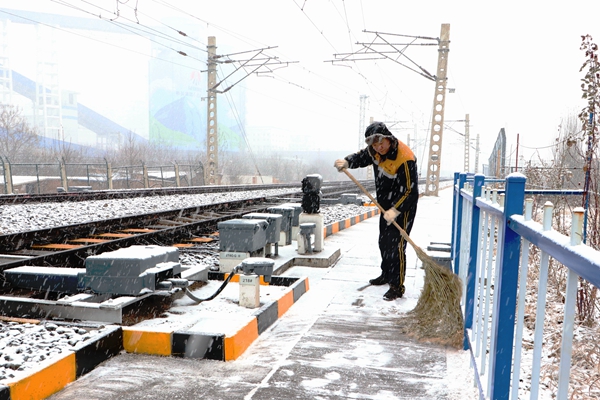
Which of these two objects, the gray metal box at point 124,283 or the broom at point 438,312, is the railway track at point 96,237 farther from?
the broom at point 438,312

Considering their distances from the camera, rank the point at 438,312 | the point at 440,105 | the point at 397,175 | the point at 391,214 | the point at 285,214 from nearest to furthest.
→ the point at 438,312 → the point at 391,214 → the point at 397,175 → the point at 285,214 → the point at 440,105

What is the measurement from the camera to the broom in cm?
394

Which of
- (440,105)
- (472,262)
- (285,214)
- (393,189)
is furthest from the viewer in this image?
(440,105)


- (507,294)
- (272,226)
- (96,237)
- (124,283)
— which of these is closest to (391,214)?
(272,226)

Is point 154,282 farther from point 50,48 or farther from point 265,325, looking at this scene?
point 50,48

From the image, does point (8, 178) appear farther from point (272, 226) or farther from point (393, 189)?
point (393, 189)

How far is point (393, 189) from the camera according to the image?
526 cm

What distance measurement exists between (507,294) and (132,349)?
2730 millimetres

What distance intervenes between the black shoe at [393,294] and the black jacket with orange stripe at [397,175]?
32.0 inches

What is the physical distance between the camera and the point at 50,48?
10169 cm

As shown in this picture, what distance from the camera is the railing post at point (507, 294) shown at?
2020 millimetres

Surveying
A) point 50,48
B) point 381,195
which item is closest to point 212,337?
point 381,195

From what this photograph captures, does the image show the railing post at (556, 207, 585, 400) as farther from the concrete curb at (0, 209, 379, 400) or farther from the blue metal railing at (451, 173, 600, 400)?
the concrete curb at (0, 209, 379, 400)

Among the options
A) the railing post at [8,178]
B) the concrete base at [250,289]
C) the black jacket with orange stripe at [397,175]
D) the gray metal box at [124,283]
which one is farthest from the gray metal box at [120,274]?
the railing post at [8,178]
